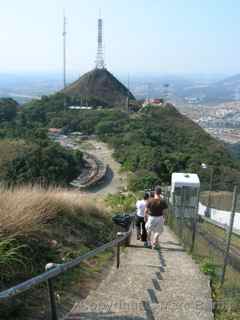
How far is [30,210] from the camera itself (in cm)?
585

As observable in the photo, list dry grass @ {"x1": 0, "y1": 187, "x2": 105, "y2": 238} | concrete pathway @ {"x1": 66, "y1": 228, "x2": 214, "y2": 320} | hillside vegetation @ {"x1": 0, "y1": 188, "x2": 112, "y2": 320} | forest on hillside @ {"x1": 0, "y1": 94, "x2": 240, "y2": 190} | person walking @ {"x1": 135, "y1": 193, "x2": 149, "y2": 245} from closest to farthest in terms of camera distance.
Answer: concrete pathway @ {"x1": 66, "y1": 228, "x2": 214, "y2": 320}
hillside vegetation @ {"x1": 0, "y1": 188, "x2": 112, "y2": 320}
dry grass @ {"x1": 0, "y1": 187, "x2": 105, "y2": 238}
person walking @ {"x1": 135, "y1": 193, "x2": 149, "y2": 245}
forest on hillside @ {"x1": 0, "y1": 94, "x2": 240, "y2": 190}

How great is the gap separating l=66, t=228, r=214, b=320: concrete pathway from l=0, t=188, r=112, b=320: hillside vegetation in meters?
0.41

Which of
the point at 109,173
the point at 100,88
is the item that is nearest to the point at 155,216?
the point at 109,173

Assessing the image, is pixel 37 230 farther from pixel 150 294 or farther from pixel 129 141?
pixel 129 141

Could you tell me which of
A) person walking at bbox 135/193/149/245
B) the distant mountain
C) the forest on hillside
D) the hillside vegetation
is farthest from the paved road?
the distant mountain

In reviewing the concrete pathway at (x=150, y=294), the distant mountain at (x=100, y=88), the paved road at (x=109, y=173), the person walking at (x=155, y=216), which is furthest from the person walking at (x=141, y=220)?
the distant mountain at (x=100, y=88)

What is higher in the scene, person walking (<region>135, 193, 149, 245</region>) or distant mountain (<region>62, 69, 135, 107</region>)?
distant mountain (<region>62, 69, 135, 107</region>)

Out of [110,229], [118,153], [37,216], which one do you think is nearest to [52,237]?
[37,216]

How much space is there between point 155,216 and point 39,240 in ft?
10.4

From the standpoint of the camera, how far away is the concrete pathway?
4.32 m

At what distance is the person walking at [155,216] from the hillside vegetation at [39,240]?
2.77 ft

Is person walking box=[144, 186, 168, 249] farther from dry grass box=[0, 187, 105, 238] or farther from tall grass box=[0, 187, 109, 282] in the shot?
dry grass box=[0, 187, 105, 238]

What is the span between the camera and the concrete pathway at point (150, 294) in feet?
14.2

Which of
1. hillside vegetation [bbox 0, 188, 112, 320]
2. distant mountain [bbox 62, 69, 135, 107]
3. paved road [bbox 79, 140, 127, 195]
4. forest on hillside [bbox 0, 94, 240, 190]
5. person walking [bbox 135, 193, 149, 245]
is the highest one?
distant mountain [bbox 62, 69, 135, 107]
